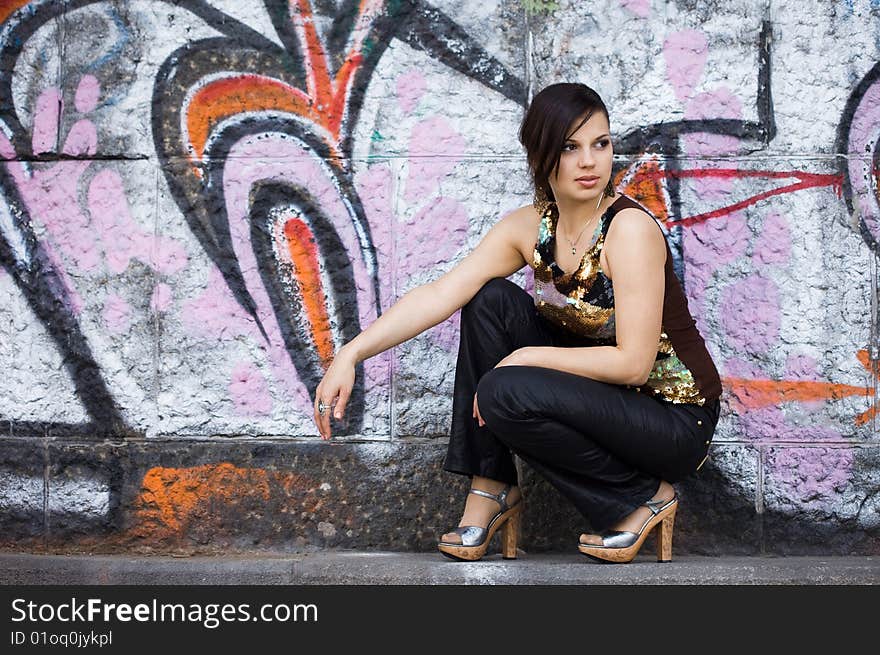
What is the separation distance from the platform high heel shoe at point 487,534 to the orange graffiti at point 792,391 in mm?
903

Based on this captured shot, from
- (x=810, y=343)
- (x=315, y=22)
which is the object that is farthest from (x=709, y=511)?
(x=315, y=22)

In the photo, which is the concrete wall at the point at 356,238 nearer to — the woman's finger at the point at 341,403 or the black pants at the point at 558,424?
the black pants at the point at 558,424

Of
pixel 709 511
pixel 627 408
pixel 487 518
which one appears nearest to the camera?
pixel 627 408

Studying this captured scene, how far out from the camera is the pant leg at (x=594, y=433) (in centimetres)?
301

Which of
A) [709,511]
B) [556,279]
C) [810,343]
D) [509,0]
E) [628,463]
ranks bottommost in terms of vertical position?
[709,511]

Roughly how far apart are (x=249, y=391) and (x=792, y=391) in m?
1.82

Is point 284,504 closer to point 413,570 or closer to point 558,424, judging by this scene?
point 413,570

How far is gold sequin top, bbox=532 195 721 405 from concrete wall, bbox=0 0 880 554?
0.51m

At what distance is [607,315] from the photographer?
124 inches

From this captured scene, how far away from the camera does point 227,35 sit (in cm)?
383

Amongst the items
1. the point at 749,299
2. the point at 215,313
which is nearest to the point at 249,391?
the point at 215,313

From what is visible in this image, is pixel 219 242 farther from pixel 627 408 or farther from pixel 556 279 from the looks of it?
pixel 627 408

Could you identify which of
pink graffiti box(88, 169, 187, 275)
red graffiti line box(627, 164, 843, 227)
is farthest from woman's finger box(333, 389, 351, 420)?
red graffiti line box(627, 164, 843, 227)

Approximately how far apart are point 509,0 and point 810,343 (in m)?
1.53
